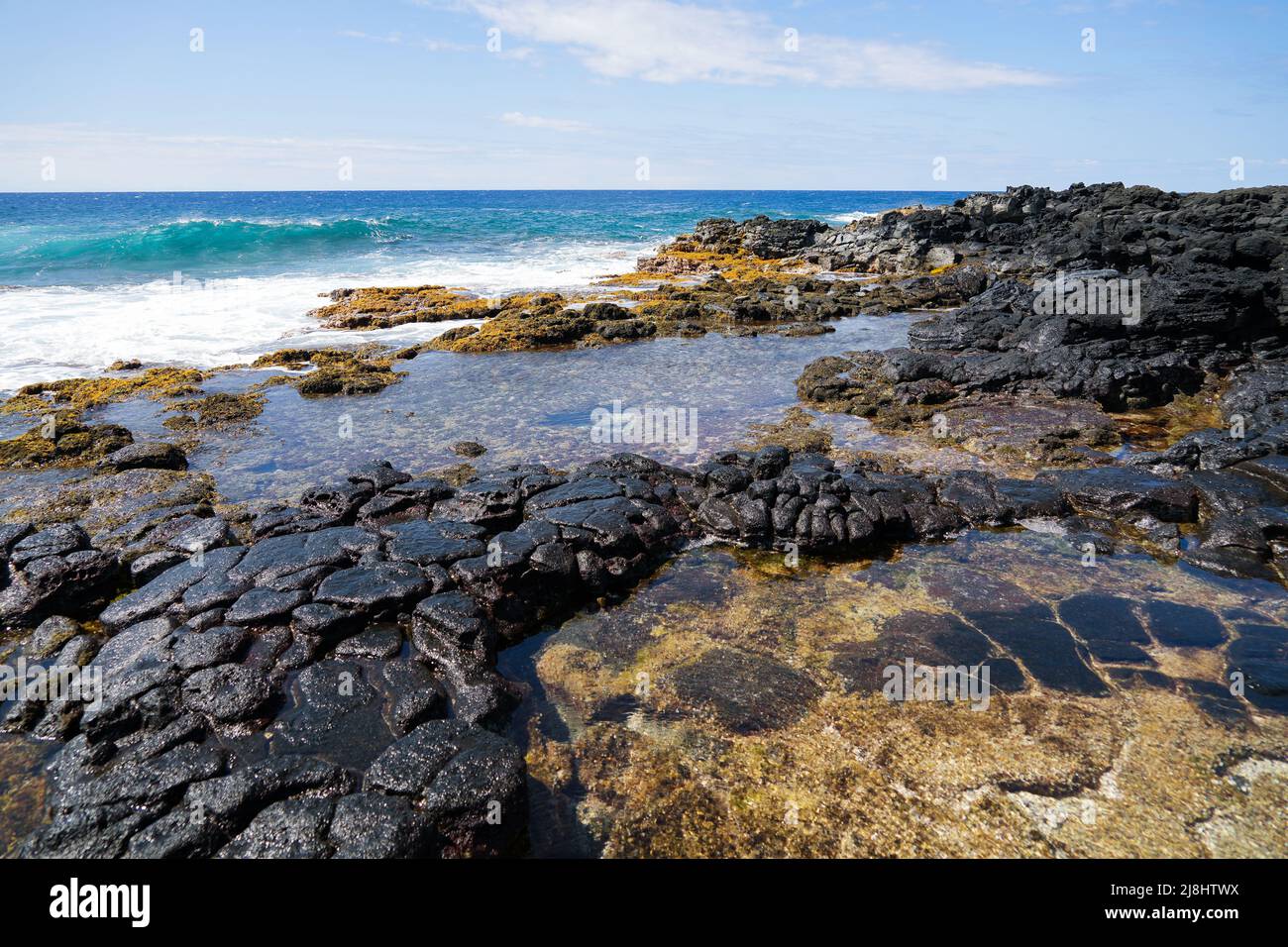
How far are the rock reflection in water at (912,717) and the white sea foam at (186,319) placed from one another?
21.3m

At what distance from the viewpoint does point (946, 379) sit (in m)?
19.1

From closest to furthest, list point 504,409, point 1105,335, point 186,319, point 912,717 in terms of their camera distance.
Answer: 1. point 912,717
2. point 504,409
3. point 1105,335
4. point 186,319

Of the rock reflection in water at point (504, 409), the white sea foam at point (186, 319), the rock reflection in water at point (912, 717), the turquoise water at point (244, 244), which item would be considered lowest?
the rock reflection in water at point (912, 717)

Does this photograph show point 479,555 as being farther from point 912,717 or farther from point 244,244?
point 244,244

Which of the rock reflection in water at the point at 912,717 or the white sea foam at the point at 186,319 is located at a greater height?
the white sea foam at the point at 186,319

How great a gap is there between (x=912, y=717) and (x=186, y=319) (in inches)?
1286

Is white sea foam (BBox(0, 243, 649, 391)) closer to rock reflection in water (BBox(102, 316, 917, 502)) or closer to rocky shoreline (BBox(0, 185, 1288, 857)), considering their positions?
rocky shoreline (BBox(0, 185, 1288, 857))

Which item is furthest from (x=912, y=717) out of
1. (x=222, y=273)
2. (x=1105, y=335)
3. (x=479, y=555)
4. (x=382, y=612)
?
(x=222, y=273)

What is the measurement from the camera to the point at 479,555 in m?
9.61

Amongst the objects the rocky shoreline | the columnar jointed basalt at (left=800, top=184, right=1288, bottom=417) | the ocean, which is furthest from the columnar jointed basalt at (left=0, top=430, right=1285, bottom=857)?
the ocean

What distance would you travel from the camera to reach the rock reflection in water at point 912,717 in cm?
599

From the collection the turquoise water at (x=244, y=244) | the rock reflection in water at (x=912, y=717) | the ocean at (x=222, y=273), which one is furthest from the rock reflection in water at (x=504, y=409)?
the turquoise water at (x=244, y=244)

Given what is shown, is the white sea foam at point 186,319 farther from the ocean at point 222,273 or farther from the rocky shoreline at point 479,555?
the rocky shoreline at point 479,555
